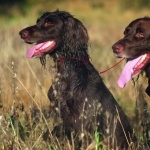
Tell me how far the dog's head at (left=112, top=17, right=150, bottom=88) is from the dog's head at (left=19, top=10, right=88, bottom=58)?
1.04 meters

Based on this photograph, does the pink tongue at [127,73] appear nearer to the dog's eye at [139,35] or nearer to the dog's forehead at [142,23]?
the dog's eye at [139,35]

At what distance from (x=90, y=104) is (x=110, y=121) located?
0.33m


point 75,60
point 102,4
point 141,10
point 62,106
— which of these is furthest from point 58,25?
point 102,4

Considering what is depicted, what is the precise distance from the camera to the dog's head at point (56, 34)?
8.77 metres

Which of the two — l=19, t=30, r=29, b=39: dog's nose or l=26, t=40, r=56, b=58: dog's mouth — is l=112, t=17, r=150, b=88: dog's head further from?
l=19, t=30, r=29, b=39: dog's nose

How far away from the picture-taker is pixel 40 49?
28.5ft

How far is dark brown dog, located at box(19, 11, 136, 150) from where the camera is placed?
8.60 m

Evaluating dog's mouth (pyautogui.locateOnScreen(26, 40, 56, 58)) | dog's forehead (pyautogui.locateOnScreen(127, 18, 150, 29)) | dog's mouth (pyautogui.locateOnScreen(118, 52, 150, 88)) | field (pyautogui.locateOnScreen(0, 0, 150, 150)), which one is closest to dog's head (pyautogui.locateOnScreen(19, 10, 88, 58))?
dog's mouth (pyautogui.locateOnScreen(26, 40, 56, 58))

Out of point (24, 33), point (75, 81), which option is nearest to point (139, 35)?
point (75, 81)

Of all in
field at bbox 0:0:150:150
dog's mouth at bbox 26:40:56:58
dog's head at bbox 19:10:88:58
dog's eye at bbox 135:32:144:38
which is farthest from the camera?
dog's head at bbox 19:10:88:58

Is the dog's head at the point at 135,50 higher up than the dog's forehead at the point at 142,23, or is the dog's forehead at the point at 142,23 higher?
the dog's forehead at the point at 142,23

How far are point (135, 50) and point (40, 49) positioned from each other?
4.64ft

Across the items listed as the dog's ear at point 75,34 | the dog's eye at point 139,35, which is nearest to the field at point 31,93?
the dog's ear at point 75,34

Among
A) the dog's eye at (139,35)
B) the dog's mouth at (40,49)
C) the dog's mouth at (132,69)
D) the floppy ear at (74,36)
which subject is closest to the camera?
the dog's mouth at (132,69)
